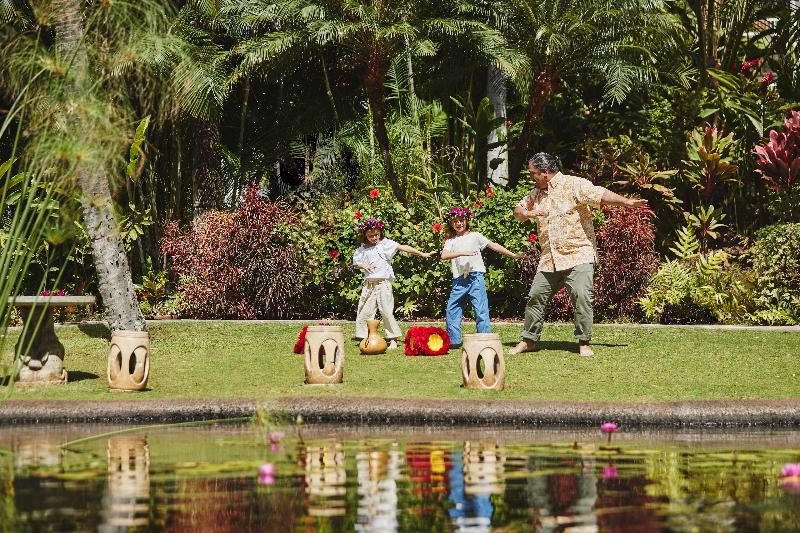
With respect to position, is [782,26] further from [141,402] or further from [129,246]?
[141,402]

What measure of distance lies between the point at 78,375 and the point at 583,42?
9.88m

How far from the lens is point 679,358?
39.2 feet

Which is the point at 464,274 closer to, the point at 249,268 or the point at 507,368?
the point at 507,368

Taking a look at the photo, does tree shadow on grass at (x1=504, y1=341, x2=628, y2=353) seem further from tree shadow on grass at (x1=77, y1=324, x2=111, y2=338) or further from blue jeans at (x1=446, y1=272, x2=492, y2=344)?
tree shadow on grass at (x1=77, y1=324, x2=111, y2=338)

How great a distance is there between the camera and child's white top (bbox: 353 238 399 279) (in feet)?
44.1

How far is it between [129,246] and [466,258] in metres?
7.62

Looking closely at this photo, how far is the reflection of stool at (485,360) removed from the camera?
979 centimetres

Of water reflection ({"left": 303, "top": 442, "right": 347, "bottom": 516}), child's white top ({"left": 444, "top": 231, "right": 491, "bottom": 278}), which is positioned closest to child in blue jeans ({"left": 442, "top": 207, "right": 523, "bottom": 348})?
child's white top ({"left": 444, "top": 231, "right": 491, "bottom": 278})

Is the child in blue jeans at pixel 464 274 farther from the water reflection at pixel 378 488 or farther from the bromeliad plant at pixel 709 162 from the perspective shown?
the bromeliad plant at pixel 709 162

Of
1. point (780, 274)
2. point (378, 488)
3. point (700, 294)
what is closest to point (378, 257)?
point (700, 294)

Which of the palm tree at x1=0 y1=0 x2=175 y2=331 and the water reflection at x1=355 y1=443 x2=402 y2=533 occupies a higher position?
the palm tree at x1=0 y1=0 x2=175 y2=331

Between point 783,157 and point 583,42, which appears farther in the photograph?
point 583,42

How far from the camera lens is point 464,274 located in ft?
42.8

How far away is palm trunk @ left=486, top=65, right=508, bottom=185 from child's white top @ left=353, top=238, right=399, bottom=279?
21.1 feet
